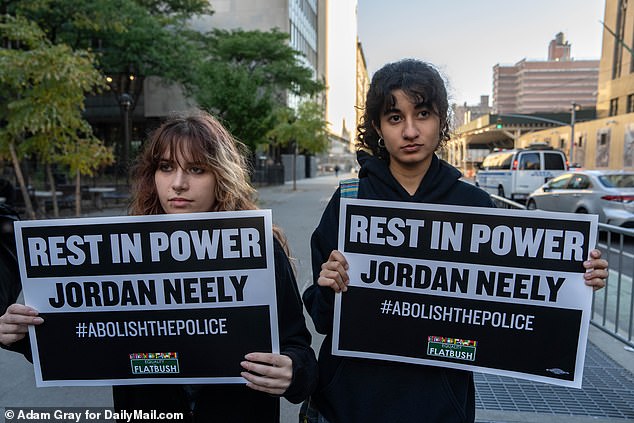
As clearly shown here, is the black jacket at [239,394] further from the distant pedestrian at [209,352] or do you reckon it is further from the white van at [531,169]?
the white van at [531,169]

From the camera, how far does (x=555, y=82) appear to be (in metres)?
167

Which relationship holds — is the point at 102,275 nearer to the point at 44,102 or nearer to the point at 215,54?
the point at 44,102

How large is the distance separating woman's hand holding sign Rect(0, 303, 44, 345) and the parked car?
10.4m

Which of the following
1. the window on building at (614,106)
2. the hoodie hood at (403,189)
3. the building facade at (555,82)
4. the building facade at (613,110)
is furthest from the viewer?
the building facade at (555,82)

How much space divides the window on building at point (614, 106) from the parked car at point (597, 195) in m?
40.5

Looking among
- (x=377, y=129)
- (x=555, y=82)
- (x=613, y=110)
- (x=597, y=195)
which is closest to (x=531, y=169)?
(x=597, y=195)

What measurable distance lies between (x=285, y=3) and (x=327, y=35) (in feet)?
78.0

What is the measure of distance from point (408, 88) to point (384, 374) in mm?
1073

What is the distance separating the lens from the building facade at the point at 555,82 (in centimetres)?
16050

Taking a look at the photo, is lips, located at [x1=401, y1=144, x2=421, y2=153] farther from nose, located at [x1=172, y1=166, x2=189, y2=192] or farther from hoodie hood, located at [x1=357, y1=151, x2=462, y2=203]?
nose, located at [x1=172, y1=166, x2=189, y2=192]

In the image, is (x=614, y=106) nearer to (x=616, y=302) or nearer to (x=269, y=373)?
(x=616, y=302)

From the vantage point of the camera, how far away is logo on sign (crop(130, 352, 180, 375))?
176 cm

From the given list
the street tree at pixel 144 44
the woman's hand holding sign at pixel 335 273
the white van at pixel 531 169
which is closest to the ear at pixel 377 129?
the woman's hand holding sign at pixel 335 273

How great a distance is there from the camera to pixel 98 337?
5.90ft
